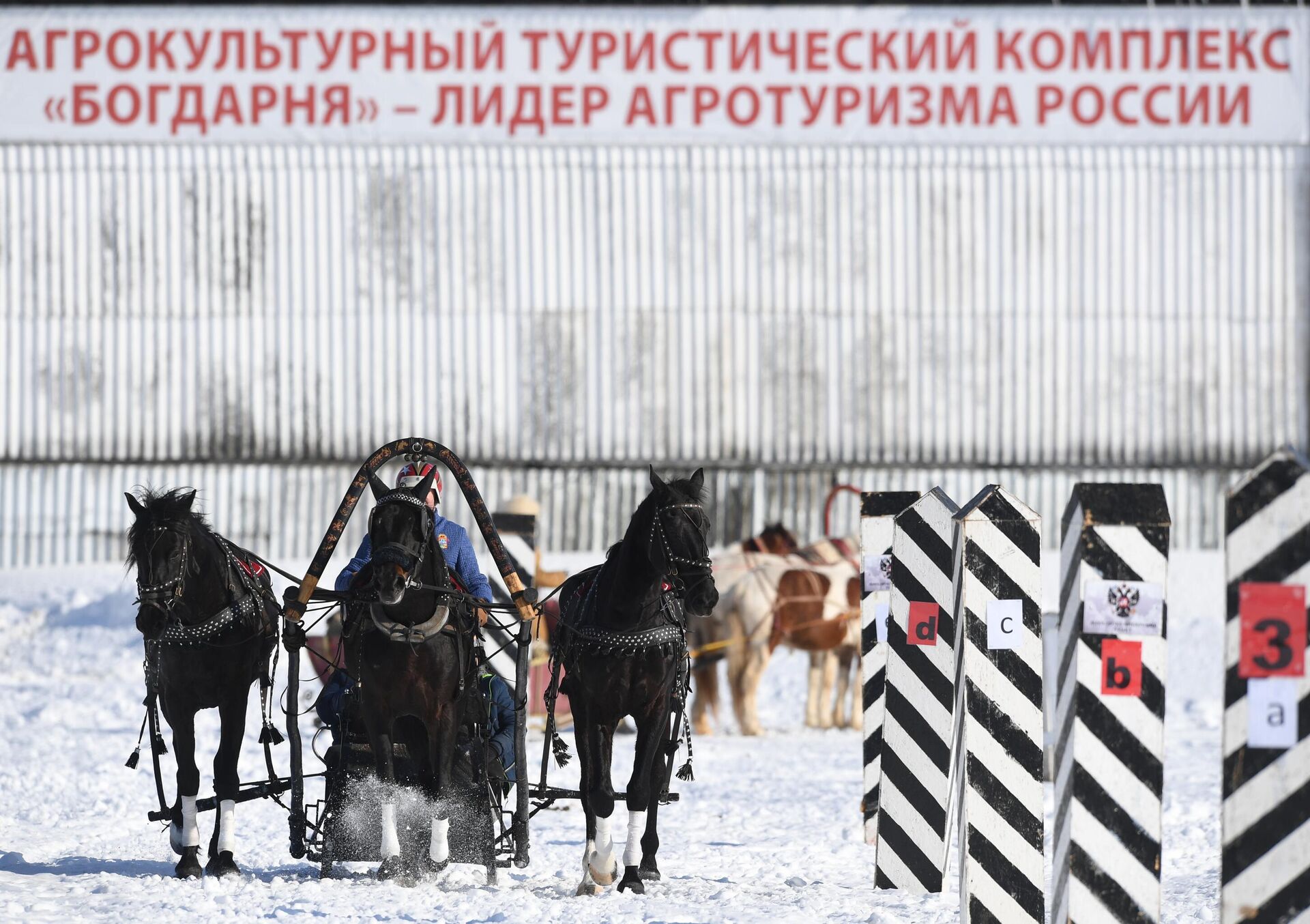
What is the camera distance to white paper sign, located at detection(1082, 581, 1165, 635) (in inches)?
258

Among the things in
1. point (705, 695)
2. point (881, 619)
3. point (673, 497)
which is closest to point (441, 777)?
point (673, 497)

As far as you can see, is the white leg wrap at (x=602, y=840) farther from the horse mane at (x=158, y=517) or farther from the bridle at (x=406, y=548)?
the horse mane at (x=158, y=517)

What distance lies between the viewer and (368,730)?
888 cm

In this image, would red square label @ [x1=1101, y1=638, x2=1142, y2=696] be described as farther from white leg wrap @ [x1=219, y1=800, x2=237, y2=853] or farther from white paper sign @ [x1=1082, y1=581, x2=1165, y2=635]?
white leg wrap @ [x1=219, y1=800, x2=237, y2=853]

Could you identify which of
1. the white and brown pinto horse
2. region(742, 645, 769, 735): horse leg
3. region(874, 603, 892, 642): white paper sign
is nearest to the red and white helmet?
region(874, 603, 892, 642): white paper sign

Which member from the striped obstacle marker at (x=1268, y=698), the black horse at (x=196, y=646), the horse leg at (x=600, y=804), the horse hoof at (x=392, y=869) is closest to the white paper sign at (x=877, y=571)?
the horse leg at (x=600, y=804)

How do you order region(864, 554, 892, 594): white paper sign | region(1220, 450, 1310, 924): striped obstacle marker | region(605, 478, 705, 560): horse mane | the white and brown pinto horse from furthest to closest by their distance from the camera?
the white and brown pinto horse, region(864, 554, 892, 594): white paper sign, region(605, 478, 705, 560): horse mane, region(1220, 450, 1310, 924): striped obstacle marker

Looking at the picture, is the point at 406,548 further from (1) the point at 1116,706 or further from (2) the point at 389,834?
(1) the point at 1116,706

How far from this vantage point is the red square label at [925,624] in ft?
29.7

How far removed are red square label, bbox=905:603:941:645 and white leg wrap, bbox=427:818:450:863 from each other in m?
2.43

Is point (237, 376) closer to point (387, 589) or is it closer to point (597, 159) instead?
point (597, 159)

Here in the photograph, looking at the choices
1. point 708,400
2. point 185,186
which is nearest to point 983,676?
point 708,400

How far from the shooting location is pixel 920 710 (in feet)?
29.9

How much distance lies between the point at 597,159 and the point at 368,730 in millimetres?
17837
